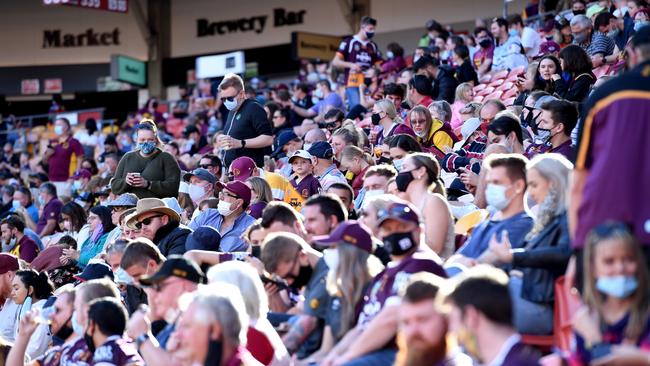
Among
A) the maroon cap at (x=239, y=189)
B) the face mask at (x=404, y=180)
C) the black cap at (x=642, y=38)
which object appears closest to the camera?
the black cap at (x=642, y=38)

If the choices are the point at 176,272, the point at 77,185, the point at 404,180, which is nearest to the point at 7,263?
the point at 176,272

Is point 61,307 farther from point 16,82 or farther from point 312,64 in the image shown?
point 16,82

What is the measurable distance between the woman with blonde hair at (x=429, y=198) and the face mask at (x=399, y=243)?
41.9 inches

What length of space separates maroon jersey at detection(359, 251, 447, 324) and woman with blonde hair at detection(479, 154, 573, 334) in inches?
11.9

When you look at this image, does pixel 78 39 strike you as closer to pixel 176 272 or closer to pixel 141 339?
pixel 176 272

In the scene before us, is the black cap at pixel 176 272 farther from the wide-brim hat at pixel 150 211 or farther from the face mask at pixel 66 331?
the wide-brim hat at pixel 150 211

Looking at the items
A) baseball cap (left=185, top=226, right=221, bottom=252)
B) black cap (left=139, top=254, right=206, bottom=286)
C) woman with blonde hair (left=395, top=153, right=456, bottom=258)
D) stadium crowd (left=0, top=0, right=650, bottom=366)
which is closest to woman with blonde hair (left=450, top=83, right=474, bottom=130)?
stadium crowd (left=0, top=0, right=650, bottom=366)

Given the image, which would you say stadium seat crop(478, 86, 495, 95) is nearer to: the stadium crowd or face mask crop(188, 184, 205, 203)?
the stadium crowd

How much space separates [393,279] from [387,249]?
230 mm

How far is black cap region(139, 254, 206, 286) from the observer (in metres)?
5.83

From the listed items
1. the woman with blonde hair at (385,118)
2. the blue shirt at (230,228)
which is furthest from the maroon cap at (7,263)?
the woman with blonde hair at (385,118)

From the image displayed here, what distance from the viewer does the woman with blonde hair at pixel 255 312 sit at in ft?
Result: 17.9

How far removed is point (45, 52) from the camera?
34.3 meters

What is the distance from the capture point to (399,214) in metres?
5.33
